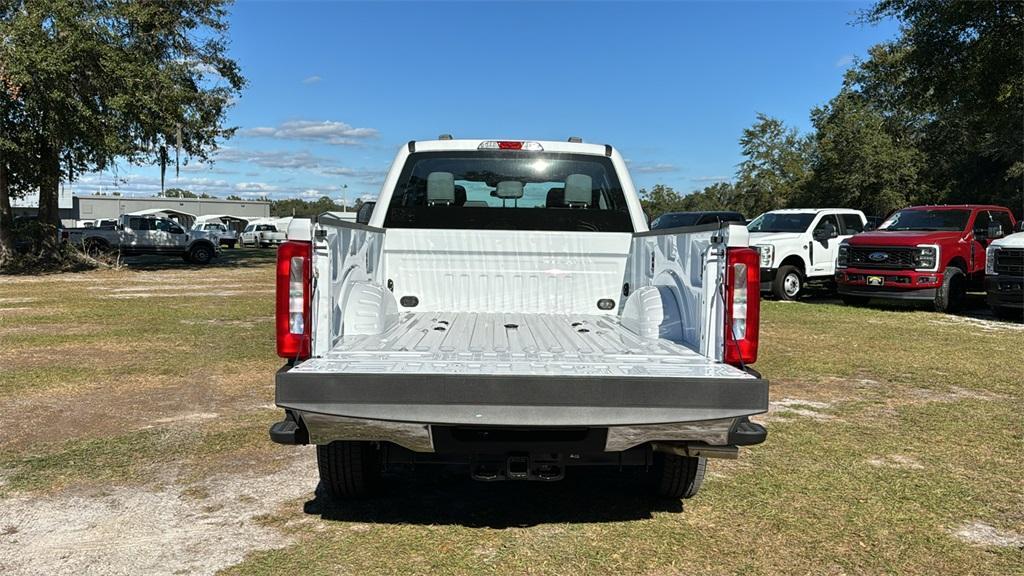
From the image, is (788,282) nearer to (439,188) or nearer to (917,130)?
(439,188)

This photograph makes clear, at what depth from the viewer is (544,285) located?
5.42 meters

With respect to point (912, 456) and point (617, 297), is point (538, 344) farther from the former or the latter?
point (912, 456)

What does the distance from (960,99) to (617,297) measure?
15.7 metres

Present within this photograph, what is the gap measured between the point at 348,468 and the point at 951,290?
13567 millimetres

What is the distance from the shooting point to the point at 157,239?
30109 mm

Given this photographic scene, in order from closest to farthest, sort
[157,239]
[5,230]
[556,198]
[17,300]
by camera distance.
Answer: [556,198] < [17,300] < [5,230] < [157,239]

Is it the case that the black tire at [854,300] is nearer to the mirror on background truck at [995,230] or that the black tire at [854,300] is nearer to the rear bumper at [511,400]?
Result: the mirror on background truck at [995,230]

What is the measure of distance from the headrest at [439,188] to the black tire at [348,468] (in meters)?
2.06

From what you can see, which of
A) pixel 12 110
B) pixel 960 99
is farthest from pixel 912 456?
pixel 12 110

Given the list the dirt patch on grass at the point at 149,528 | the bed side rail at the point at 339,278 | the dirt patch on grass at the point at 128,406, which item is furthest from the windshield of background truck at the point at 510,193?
the dirt patch on grass at the point at 128,406

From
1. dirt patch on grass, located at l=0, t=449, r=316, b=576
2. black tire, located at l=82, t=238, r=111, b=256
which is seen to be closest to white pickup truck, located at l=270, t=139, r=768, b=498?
dirt patch on grass, located at l=0, t=449, r=316, b=576

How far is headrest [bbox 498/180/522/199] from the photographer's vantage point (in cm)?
562

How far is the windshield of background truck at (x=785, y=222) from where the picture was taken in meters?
17.0

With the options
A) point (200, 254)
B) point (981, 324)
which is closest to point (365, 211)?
point (981, 324)
